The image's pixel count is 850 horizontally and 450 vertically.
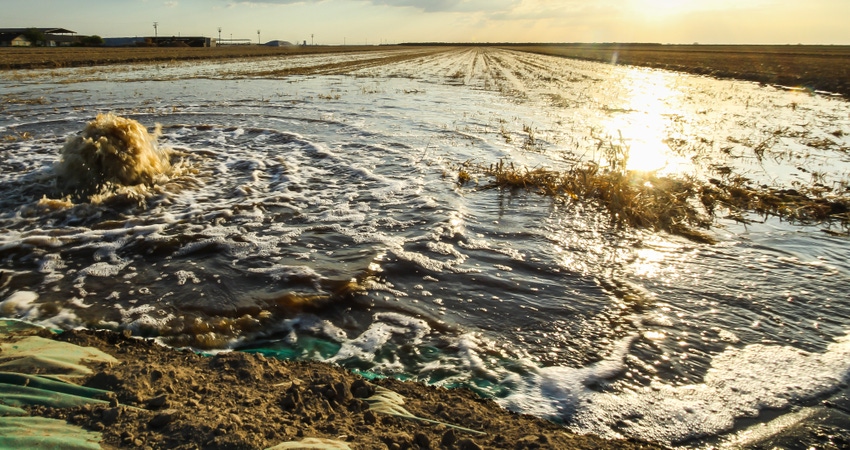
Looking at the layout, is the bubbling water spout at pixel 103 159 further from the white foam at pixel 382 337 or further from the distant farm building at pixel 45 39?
the distant farm building at pixel 45 39

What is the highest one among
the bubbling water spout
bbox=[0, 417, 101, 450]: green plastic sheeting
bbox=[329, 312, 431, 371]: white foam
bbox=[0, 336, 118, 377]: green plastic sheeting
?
the bubbling water spout

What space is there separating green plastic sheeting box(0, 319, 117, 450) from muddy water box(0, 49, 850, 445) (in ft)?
2.35

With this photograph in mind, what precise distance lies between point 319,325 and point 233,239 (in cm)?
239

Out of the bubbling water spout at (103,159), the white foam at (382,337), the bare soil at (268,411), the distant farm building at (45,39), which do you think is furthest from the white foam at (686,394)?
the distant farm building at (45,39)

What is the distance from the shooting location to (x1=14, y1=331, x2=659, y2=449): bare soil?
2.40m

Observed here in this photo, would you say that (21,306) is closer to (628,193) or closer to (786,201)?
(628,193)

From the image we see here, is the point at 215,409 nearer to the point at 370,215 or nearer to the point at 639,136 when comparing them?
the point at 370,215

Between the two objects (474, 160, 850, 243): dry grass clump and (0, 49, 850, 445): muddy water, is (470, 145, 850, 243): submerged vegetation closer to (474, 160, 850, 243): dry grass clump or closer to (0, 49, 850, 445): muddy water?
(474, 160, 850, 243): dry grass clump

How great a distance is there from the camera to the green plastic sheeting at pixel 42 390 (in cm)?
217

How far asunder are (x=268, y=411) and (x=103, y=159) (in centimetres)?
642

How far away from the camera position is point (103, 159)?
7293mm

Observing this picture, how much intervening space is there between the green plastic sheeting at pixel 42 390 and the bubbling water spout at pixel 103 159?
443 cm

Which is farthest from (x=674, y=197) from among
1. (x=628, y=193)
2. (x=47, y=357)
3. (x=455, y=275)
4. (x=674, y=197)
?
(x=47, y=357)

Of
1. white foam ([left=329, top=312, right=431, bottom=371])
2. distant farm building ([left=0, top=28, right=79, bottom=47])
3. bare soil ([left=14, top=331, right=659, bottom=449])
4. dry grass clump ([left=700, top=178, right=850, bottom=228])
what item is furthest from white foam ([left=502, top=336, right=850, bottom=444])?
distant farm building ([left=0, top=28, right=79, bottom=47])
